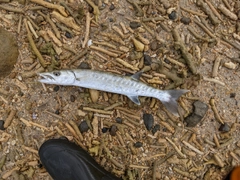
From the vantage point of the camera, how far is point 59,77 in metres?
4.38

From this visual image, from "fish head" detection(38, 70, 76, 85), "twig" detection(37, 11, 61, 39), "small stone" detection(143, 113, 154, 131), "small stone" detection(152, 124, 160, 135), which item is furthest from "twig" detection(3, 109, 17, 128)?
"small stone" detection(152, 124, 160, 135)

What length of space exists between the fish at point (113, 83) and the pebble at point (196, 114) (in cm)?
30

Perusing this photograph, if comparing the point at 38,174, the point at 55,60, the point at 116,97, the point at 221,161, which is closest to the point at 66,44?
the point at 55,60

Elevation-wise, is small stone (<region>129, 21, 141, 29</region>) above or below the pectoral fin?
above

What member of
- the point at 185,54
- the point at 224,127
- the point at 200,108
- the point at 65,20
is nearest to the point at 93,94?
the point at 65,20

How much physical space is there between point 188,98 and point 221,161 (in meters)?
1.10

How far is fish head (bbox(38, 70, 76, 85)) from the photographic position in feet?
14.3

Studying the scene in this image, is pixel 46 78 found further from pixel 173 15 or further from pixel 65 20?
pixel 173 15

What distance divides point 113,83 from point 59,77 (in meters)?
0.78

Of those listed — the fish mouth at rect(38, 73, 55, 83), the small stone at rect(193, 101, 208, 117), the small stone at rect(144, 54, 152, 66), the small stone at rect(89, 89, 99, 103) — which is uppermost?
the small stone at rect(144, 54, 152, 66)

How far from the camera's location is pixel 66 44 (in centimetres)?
466

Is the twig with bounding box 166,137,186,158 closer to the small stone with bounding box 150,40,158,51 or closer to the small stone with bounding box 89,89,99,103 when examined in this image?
the small stone with bounding box 89,89,99,103

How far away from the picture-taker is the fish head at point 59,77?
4.37 m

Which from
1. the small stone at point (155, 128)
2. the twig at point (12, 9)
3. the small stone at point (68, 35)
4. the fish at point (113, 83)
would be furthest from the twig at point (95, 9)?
the small stone at point (155, 128)
